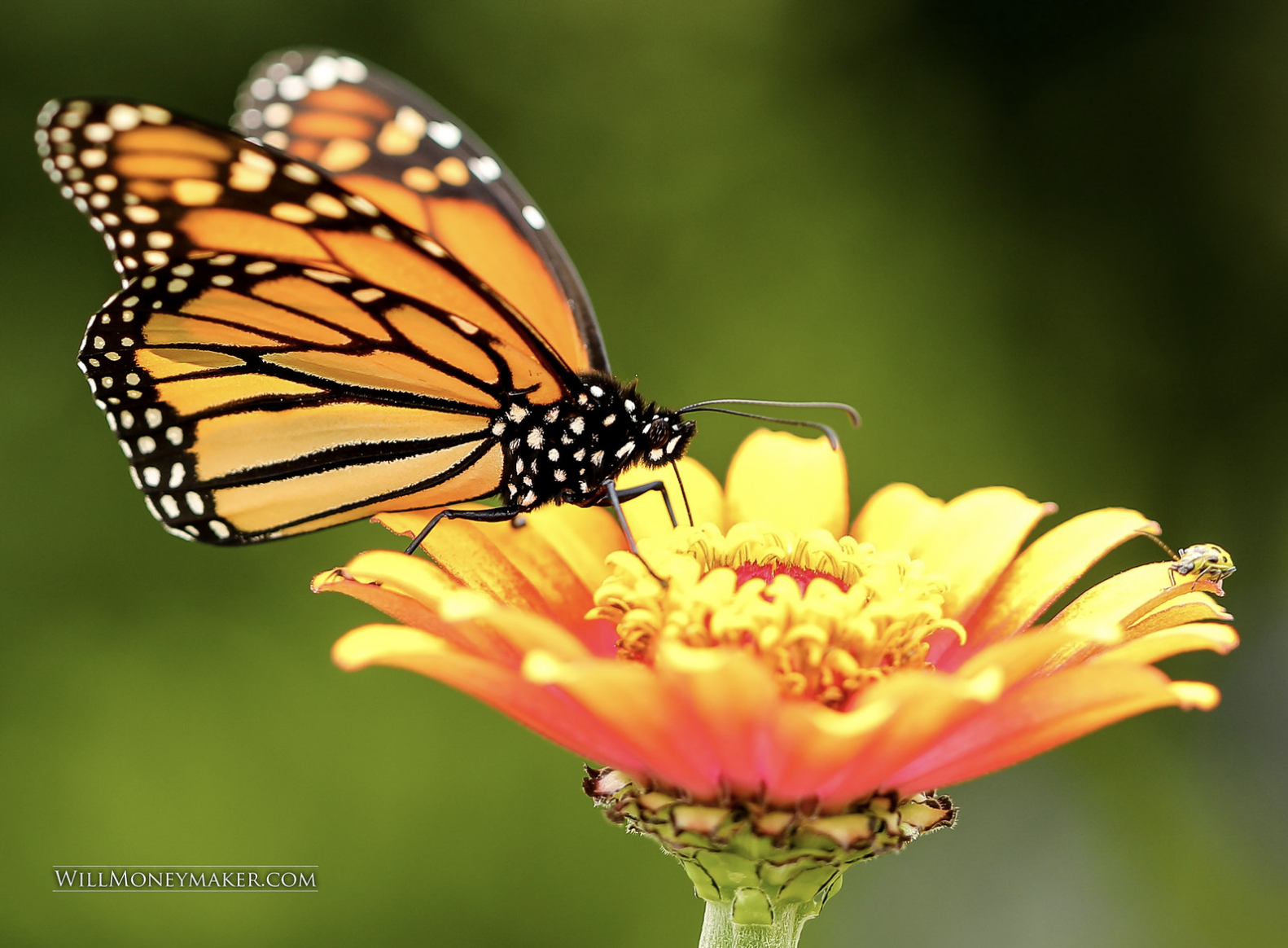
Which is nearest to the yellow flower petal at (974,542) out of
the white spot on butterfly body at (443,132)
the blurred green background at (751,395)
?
the white spot on butterfly body at (443,132)

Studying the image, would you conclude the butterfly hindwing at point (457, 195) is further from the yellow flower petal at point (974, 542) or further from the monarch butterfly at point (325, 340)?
the yellow flower petal at point (974, 542)

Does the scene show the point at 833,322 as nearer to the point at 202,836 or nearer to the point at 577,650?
the point at 202,836

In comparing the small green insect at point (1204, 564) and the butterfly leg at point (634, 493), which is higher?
the butterfly leg at point (634, 493)

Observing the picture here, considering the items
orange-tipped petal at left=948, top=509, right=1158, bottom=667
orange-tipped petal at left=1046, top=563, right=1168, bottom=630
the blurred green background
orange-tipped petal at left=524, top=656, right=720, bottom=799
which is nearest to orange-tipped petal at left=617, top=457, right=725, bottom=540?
orange-tipped petal at left=948, top=509, right=1158, bottom=667

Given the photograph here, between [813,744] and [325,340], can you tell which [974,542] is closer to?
[813,744]

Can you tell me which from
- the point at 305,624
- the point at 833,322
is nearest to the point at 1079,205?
the point at 833,322

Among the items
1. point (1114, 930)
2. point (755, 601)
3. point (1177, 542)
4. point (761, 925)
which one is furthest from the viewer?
point (1177, 542)
